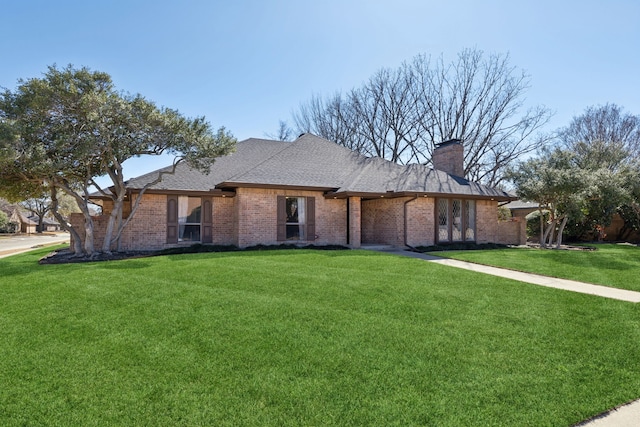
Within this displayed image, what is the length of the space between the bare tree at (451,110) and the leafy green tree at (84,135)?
2159 cm

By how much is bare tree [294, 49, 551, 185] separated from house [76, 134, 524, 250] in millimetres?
14462

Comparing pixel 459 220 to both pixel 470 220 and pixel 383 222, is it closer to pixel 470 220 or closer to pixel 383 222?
pixel 470 220

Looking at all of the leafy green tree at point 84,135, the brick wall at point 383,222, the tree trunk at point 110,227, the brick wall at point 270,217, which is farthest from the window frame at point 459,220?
the tree trunk at point 110,227

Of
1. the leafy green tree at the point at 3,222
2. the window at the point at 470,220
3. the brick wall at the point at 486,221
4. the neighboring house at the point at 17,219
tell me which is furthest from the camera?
the neighboring house at the point at 17,219

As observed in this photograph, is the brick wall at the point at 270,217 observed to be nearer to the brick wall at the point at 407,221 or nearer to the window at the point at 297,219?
the window at the point at 297,219

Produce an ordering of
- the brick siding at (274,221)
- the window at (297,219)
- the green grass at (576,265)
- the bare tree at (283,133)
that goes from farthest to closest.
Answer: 1. the bare tree at (283,133)
2. the window at (297,219)
3. the brick siding at (274,221)
4. the green grass at (576,265)

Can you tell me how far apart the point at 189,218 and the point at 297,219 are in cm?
418

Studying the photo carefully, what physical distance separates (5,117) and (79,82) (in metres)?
2.45

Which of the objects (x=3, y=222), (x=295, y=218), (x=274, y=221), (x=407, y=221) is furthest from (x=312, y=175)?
(x=3, y=222)

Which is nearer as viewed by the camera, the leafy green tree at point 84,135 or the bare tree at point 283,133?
the leafy green tree at point 84,135

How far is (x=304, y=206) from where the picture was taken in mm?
14875

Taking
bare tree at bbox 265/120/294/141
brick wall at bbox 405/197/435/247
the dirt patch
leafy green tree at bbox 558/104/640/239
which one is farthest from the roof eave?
bare tree at bbox 265/120/294/141

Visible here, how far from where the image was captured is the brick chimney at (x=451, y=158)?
18891 mm

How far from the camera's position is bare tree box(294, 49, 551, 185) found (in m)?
28.8
